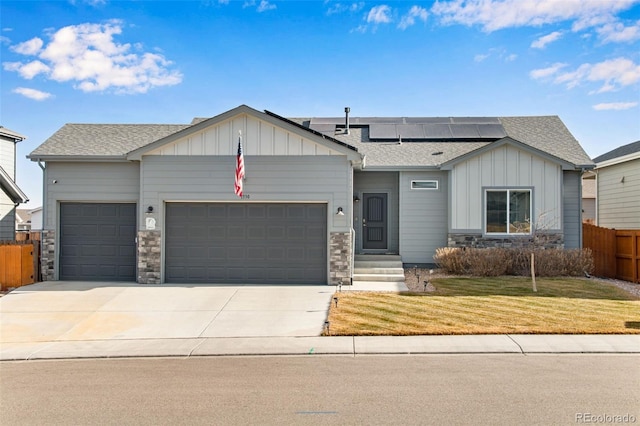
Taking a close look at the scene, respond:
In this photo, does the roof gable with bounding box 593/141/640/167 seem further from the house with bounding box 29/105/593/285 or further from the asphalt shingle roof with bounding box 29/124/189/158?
the asphalt shingle roof with bounding box 29/124/189/158

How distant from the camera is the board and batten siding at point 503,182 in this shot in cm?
1614

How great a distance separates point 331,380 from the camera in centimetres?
664

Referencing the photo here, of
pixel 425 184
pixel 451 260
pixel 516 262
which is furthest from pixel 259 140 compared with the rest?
pixel 516 262

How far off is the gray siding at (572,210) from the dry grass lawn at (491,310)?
289 centimetres

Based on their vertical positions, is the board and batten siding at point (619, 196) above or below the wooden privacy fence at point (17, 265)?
above

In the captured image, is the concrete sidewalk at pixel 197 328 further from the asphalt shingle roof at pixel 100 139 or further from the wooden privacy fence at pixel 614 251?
the wooden privacy fence at pixel 614 251

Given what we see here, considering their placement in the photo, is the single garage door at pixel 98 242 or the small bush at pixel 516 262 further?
the small bush at pixel 516 262

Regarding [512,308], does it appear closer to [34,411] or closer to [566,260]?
[566,260]

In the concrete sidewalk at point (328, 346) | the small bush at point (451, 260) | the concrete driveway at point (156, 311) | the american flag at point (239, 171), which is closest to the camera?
the concrete sidewalk at point (328, 346)

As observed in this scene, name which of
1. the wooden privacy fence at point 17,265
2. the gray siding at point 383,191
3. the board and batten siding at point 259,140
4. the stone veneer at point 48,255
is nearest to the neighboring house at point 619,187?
the gray siding at point 383,191

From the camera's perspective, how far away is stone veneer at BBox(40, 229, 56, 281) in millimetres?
14836

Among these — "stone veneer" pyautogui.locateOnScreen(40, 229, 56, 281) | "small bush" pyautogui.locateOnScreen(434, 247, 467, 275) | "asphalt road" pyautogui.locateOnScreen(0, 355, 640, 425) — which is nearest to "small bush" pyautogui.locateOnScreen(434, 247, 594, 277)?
"small bush" pyautogui.locateOnScreen(434, 247, 467, 275)

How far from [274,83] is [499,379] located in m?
12.9

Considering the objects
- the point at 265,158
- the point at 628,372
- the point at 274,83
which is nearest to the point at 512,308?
the point at 628,372
